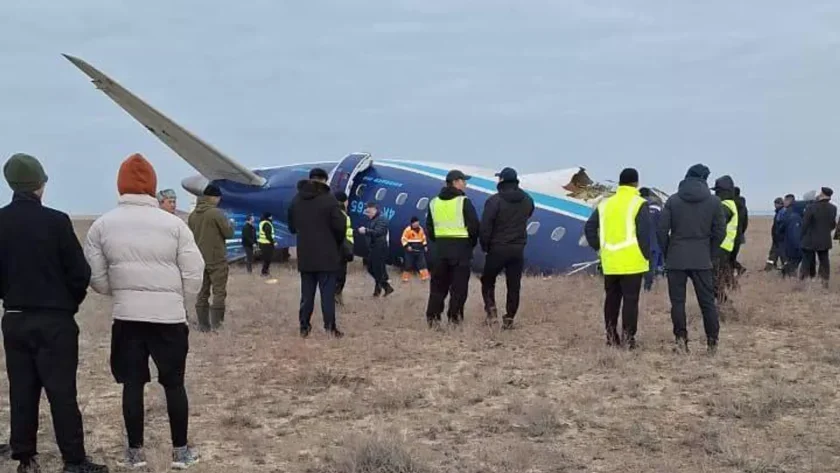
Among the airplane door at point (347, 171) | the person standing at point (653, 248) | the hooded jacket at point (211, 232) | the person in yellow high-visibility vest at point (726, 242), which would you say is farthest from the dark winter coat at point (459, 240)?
the airplane door at point (347, 171)

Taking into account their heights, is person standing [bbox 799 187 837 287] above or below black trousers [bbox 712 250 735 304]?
above

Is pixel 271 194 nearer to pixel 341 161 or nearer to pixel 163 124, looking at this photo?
pixel 341 161

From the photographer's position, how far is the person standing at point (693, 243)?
895 cm

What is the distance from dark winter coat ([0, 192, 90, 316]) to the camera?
528cm

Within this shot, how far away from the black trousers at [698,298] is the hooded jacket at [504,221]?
202 centimetres

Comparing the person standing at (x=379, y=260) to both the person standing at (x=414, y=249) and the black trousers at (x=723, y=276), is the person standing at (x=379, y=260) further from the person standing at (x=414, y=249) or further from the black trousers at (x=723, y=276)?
the black trousers at (x=723, y=276)

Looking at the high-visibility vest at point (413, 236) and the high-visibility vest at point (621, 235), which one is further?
the high-visibility vest at point (413, 236)

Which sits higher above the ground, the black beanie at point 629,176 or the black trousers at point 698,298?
the black beanie at point 629,176

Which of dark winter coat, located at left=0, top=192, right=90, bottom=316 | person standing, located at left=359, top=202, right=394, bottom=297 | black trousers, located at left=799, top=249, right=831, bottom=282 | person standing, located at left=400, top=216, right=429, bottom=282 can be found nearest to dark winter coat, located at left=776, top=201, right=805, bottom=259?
black trousers, located at left=799, top=249, right=831, bottom=282

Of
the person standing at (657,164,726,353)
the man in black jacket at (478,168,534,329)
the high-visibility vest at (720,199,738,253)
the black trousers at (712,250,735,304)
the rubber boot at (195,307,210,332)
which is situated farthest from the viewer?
the high-visibility vest at (720,199,738,253)

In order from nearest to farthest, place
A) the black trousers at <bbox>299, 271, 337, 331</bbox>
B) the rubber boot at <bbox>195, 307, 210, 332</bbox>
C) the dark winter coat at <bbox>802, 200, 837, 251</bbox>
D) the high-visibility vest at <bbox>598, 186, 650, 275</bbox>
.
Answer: the high-visibility vest at <bbox>598, 186, 650, 275</bbox> → the black trousers at <bbox>299, 271, 337, 331</bbox> → the rubber boot at <bbox>195, 307, 210, 332</bbox> → the dark winter coat at <bbox>802, 200, 837, 251</bbox>

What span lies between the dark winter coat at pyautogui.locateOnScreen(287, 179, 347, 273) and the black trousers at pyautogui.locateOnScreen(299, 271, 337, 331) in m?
0.10

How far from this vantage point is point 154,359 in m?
5.57

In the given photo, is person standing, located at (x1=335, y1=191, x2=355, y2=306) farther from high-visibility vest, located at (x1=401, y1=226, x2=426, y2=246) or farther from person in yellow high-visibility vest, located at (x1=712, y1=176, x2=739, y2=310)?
high-visibility vest, located at (x1=401, y1=226, x2=426, y2=246)
